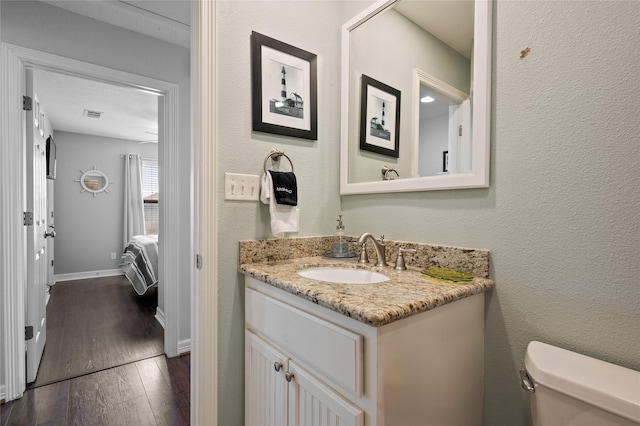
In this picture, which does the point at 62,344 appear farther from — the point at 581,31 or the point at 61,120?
the point at 581,31

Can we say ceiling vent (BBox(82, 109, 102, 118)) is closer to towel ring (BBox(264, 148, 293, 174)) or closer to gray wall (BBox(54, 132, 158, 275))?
gray wall (BBox(54, 132, 158, 275))

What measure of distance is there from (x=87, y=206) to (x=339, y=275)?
5431mm

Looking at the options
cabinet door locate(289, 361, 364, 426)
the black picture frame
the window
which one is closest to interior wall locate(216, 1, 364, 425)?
the black picture frame

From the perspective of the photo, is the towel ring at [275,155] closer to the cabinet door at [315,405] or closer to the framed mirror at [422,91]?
the framed mirror at [422,91]

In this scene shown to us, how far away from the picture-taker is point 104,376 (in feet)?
6.88

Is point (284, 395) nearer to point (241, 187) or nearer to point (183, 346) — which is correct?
point (241, 187)

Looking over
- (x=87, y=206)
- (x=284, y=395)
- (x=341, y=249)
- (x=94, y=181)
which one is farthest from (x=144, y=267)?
(x=284, y=395)

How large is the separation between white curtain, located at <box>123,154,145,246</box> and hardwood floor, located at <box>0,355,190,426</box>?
376cm

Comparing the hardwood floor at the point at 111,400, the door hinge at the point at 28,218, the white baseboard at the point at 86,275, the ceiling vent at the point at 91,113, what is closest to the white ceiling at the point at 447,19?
the hardwood floor at the point at 111,400

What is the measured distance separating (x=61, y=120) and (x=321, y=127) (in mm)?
4578

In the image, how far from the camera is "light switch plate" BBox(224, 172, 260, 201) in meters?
1.28

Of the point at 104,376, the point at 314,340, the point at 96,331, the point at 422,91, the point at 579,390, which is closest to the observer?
the point at 579,390

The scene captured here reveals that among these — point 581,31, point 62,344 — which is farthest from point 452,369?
point 62,344

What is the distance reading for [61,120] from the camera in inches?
168
